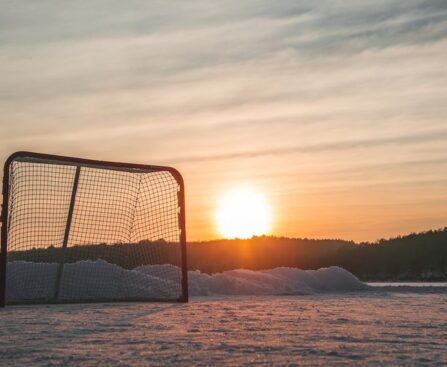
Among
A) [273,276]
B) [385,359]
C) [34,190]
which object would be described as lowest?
[385,359]

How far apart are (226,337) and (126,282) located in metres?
7.31

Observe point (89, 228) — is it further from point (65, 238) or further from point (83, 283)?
point (83, 283)

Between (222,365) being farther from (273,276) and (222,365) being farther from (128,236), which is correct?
(273,276)

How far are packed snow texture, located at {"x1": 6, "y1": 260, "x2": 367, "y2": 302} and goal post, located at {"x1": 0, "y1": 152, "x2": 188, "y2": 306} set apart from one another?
0.02 m

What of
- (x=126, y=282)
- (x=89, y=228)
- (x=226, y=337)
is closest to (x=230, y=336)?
(x=226, y=337)

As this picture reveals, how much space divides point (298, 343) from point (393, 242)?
22.9 meters

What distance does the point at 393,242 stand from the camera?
89.2 feet

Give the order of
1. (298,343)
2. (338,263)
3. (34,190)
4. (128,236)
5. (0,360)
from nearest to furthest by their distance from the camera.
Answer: (0,360) → (298,343) → (34,190) → (128,236) → (338,263)

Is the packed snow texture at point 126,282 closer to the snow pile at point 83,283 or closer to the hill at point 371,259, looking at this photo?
the snow pile at point 83,283

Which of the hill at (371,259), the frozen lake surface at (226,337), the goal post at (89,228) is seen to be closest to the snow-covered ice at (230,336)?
the frozen lake surface at (226,337)

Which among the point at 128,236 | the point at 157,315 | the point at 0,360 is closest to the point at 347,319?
the point at 157,315

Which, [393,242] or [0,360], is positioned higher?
[393,242]

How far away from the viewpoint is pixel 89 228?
12203 mm

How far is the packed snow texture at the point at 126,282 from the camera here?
1192 centimetres
